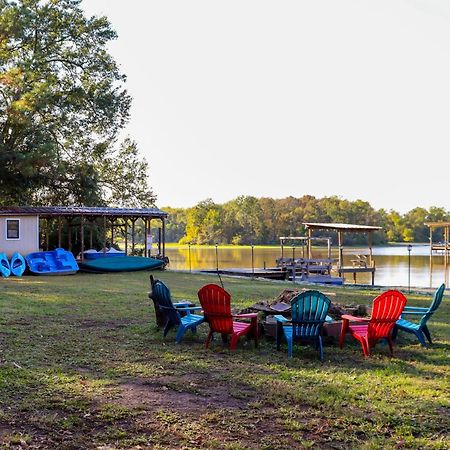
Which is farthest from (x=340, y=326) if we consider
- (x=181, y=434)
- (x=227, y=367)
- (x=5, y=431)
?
(x=5, y=431)

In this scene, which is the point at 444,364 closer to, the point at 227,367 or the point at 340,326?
the point at 340,326

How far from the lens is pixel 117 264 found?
2141cm

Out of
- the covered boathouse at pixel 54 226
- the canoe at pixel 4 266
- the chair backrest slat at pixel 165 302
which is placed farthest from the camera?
the covered boathouse at pixel 54 226

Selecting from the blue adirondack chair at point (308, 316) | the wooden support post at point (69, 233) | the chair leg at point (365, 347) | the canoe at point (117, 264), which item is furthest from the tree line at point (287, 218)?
the blue adirondack chair at point (308, 316)

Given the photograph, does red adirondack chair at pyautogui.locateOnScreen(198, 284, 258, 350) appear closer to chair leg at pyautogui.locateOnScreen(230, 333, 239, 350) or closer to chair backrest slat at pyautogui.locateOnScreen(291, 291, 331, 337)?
chair leg at pyautogui.locateOnScreen(230, 333, 239, 350)

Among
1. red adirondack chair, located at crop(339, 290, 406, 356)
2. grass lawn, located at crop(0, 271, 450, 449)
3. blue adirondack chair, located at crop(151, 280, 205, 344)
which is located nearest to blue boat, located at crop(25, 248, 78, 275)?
grass lawn, located at crop(0, 271, 450, 449)

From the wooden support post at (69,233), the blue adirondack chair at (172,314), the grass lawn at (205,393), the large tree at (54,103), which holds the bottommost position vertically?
the grass lawn at (205,393)

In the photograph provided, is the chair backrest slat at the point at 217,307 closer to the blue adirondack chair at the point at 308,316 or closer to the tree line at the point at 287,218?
the blue adirondack chair at the point at 308,316

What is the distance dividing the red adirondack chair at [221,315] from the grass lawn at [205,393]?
0.62ft

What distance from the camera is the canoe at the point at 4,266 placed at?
18.7 meters

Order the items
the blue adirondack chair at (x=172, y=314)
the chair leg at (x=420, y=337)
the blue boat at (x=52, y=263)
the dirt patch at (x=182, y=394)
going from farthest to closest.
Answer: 1. the blue boat at (x=52, y=263)
2. the blue adirondack chair at (x=172, y=314)
3. the chair leg at (x=420, y=337)
4. the dirt patch at (x=182, y=394)

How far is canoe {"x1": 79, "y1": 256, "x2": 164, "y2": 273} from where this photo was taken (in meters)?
21.1

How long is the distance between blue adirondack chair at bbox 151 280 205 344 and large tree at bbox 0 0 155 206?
17.3 metres

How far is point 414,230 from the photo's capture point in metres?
76.9
